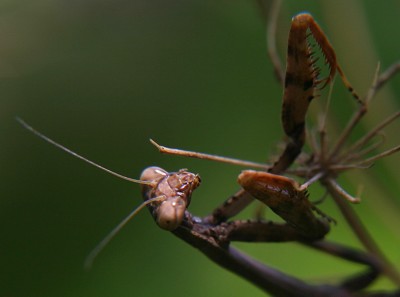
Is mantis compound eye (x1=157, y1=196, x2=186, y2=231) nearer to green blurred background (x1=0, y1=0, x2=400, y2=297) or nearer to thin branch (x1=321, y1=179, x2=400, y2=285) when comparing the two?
thin branch (x1=321, y1=179, x2=400, y2=285)

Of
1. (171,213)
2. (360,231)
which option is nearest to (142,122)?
(360,231)

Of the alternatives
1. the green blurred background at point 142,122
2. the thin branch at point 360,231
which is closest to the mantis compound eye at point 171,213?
the thin branch at point 360,231

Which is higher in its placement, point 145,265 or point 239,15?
point 239,15

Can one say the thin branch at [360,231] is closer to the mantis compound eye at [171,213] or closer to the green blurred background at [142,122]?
the green blurred background at [142,122]

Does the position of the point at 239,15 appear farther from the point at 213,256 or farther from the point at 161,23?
the point at 213,256

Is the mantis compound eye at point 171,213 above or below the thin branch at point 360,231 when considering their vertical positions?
above

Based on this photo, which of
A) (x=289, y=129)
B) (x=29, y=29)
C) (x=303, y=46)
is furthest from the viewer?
(x=29, y=29)

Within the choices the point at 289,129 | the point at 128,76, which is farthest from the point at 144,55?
the point at 289,129

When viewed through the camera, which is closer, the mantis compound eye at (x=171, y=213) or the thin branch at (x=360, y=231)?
the mantis compound eye at (x=171, y=213)
